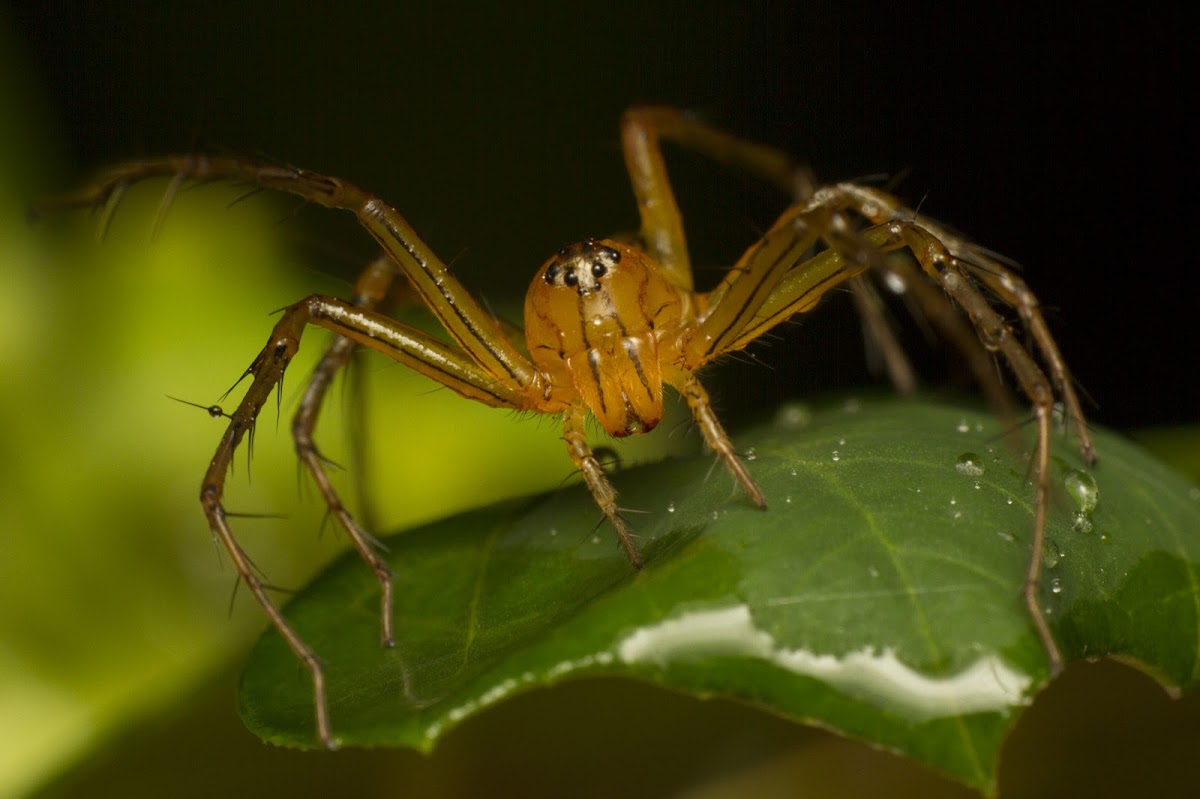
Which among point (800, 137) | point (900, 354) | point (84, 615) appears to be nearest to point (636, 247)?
point (900, 354)

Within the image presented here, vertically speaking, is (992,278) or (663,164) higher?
(663,164)

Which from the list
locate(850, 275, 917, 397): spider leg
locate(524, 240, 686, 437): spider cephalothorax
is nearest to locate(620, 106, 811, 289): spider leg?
locate(524, 240, 686, 437): spider cephalothorax

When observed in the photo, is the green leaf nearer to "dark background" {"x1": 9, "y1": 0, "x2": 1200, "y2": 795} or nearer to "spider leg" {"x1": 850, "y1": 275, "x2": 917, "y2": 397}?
"spider leg" {"x1": 850, "y1": 275, "x2": 917, "y2": 397}

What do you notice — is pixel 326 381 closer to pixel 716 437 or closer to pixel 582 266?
pixel 582 266

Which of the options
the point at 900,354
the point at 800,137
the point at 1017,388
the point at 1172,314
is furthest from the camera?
the point at 800,137

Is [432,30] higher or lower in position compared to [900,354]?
higher

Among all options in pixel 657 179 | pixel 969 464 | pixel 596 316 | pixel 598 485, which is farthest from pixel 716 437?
pixel 657 179

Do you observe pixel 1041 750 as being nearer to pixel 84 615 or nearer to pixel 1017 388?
pixel 1017 388
